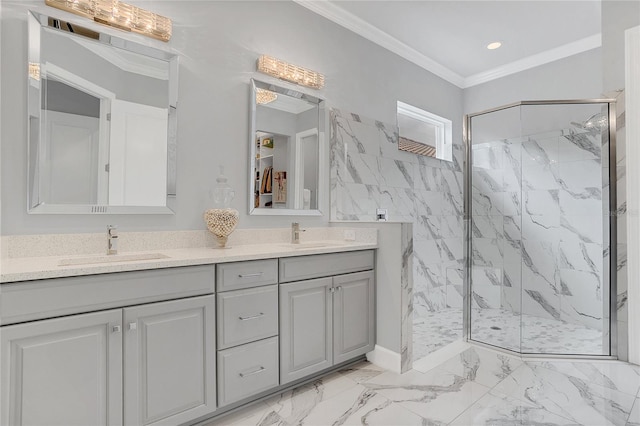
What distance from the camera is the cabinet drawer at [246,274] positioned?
169 cm

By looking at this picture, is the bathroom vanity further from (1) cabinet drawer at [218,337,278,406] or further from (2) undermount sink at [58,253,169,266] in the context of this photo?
(2) undermount sink at [58,253,169,266]

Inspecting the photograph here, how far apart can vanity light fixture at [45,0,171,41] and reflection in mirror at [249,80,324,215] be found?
2.12 ft

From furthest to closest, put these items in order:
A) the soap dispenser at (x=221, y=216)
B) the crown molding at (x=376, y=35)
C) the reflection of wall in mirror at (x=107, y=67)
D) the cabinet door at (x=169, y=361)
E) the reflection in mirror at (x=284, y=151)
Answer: the crown molding at (x=376, y=35), the reflection in mirror at (x=284, y=151), the soap dispenser at (x=221, y=216), the reflection of wall in mirror at (x=107, y=67), the cabinet door at (x=169, y=361)

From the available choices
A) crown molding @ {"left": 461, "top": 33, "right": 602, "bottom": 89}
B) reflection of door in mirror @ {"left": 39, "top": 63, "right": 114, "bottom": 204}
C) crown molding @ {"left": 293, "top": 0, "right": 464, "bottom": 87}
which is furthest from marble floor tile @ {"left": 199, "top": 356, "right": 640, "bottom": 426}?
crown molding @ {"left": 461, "top": 33, "right": 602, "bottom": 89}

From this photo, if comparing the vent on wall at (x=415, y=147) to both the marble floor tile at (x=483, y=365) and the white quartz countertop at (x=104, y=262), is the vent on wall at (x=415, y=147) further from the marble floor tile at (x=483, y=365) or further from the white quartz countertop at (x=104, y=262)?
the marble floor tile at (x=483, y=365)

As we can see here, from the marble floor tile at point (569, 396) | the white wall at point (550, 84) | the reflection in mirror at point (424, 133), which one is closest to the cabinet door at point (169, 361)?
the marble floor tile at point (569, 396)

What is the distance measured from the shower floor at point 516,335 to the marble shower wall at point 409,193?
0.53 meters

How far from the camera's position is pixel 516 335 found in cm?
276

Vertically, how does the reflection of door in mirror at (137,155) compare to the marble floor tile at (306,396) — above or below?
above

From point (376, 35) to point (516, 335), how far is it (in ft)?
9.78

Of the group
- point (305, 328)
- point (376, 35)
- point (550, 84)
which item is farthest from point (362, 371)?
point (550, 84)

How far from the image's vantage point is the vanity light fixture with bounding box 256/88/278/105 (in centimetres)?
243

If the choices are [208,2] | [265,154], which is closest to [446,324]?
[265,154]

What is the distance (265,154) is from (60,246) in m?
1.34
